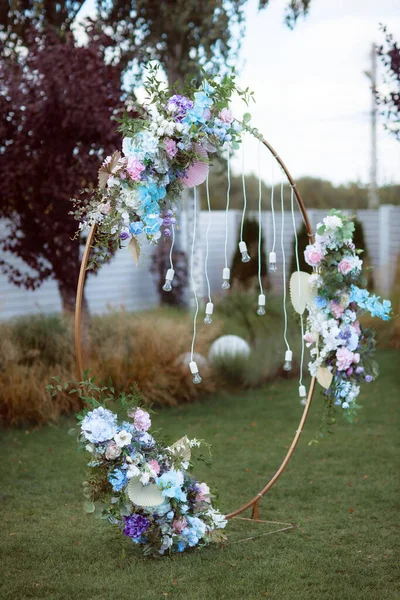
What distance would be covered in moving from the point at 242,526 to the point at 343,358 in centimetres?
101

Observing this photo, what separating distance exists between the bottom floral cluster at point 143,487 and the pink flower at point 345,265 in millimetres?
1065

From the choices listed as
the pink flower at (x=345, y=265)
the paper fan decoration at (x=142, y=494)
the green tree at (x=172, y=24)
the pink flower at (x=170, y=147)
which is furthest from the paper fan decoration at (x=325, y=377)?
the green tree at (x=172, y=24)

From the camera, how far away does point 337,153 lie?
19.1 meters

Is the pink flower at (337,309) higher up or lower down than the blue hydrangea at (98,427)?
higher up

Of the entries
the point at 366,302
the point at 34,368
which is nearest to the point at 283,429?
the point at 34,368

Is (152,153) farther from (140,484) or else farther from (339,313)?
(140,484)

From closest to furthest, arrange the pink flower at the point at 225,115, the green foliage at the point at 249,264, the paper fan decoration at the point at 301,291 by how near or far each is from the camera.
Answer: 1. the pink flower at the point at 225,115
2. the paper fan decoration at the point at 301,291
3. the green foliage at the point at 249,264

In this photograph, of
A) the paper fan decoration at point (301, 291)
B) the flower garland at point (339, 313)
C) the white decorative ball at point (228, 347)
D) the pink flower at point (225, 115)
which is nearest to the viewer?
the pink flower at point (225, 115)

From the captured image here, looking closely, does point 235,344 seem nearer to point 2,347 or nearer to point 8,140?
point 2,347

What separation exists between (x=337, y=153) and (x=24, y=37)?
12882 mm

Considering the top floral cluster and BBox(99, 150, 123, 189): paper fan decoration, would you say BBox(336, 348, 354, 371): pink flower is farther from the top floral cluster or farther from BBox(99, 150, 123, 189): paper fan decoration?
BBox(99, 150, 123, 189): paper fan decoration

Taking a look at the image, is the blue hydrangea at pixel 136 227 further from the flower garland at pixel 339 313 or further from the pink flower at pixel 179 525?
the pink flower at pixel 179 525

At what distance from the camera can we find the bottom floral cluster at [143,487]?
310cm

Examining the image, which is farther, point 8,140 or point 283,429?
point 8,140
